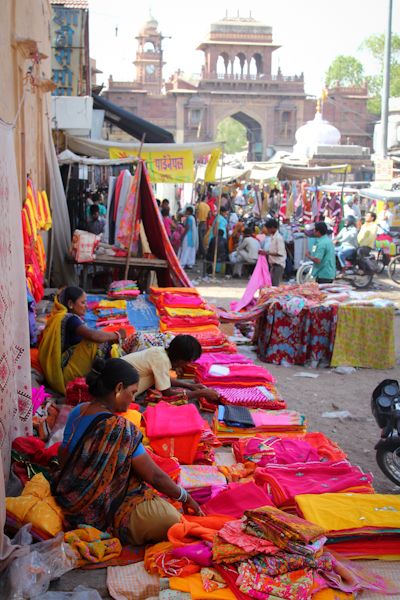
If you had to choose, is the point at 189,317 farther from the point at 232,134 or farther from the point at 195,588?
the point at 232,134

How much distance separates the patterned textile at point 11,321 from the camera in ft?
12.2

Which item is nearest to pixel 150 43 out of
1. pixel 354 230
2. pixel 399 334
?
pixel 354 230

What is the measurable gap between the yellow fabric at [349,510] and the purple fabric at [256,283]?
21.0 feet

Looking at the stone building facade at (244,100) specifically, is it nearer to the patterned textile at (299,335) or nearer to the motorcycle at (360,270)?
the motorcycle at (360,270)

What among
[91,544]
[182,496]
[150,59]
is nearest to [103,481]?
[91,544]

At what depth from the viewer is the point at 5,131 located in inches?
156

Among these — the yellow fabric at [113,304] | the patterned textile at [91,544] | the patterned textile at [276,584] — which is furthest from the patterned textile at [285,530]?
the yellow fabric at [113,304]

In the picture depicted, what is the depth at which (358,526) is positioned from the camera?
10.8 ft

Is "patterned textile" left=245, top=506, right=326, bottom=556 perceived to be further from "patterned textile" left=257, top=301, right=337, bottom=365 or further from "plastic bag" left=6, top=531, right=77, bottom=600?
"patterned textile" left=257, top=301, right=337, bottom=365

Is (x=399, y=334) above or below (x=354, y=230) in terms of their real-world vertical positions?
below

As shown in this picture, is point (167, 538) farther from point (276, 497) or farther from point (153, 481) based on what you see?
point (276, 497)

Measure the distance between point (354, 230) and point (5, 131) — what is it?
36.0 ft

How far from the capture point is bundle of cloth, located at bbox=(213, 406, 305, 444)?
477 centimetres

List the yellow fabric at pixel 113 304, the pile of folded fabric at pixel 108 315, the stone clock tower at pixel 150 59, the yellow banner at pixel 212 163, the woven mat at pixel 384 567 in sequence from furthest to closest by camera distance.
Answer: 1. the stone clock tower at pixel 150 59
2. the yellow banner at pixel 212 163
3. the yellow fabric at pixel 113 304
4. the pile of folded fabric at pixel 108 315
5. the woven mat at pixel 384 567
